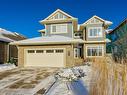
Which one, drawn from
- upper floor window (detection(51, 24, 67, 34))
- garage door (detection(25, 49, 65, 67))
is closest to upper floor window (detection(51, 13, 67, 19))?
upper floor window (detection(51, 24, 67, 34))

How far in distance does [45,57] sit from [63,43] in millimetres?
2458

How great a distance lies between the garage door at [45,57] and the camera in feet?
63.7

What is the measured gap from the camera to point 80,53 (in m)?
29.4

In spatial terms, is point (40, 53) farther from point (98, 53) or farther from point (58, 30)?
point (98, 53)

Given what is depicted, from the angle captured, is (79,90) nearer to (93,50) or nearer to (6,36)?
(93,50)

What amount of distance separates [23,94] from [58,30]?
18.9 metres

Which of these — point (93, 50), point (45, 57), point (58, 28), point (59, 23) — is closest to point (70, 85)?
point (45, 57)

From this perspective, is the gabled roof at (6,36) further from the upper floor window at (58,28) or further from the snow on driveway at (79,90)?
the snow on driveway at (79,90)

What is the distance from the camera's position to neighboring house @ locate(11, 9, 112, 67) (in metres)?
19.4

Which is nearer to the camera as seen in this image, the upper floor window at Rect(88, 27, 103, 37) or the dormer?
the dormer

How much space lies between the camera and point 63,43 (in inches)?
761

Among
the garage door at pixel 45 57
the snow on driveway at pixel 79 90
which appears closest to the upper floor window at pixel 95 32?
the garage door at pixel 45 57

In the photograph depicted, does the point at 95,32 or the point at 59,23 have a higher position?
the point at 59,23

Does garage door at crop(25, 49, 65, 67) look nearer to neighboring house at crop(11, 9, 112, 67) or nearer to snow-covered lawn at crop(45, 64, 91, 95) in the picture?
neighboring house at crop(11, 9, 112, 67)
